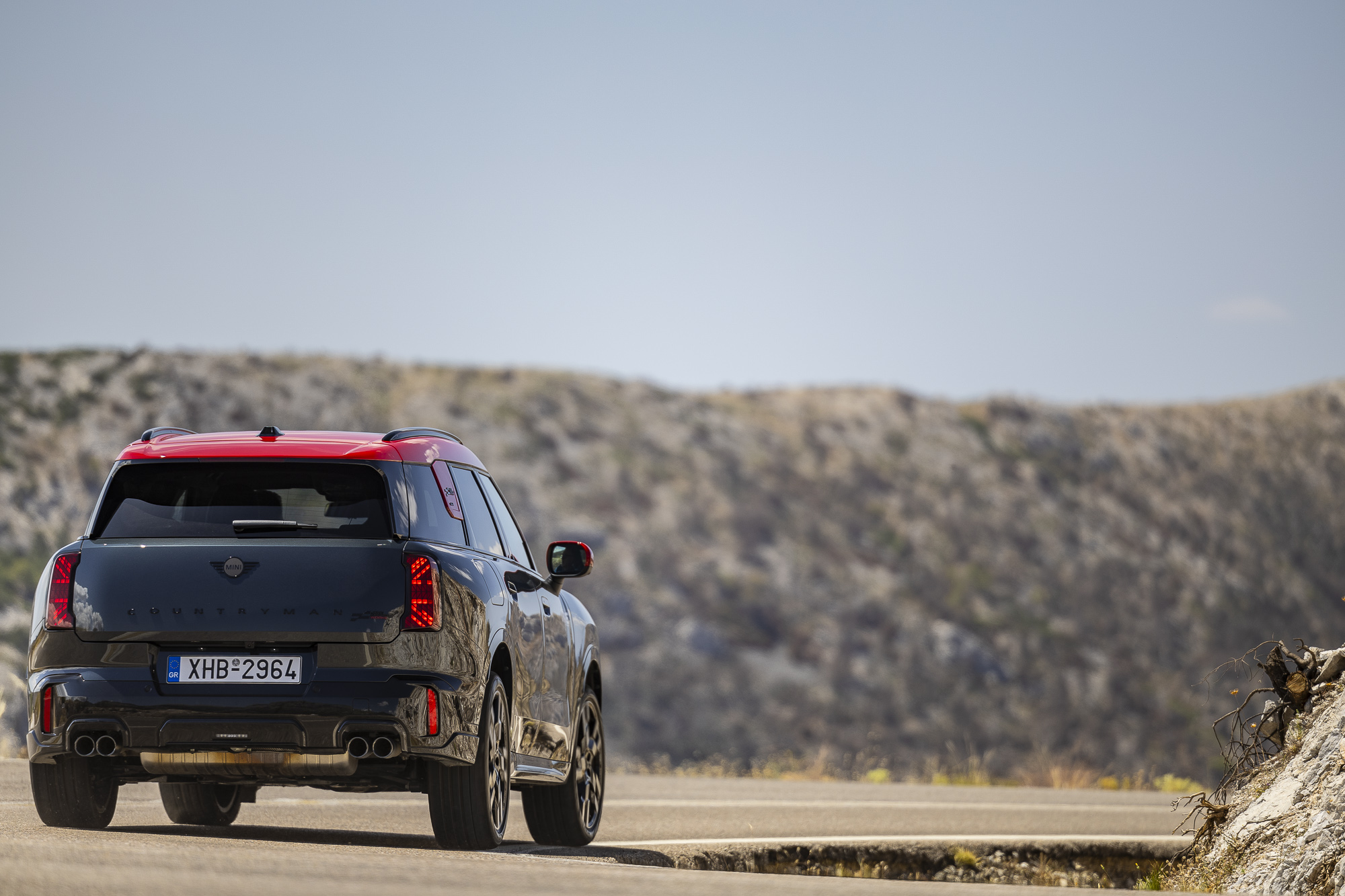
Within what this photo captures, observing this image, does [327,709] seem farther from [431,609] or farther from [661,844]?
[661,844]

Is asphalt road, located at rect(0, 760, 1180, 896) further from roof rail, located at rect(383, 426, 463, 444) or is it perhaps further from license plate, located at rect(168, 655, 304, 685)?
roof rail, located at rect(383, 426, 463, 444)

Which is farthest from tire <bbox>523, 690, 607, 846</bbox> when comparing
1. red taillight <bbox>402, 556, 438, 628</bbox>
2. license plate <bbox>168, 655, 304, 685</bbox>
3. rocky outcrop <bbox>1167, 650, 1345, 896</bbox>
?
rocky outcrop <bbox>1167, 650, 1345, 896</bbox>

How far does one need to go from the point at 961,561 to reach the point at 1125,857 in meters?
42.6

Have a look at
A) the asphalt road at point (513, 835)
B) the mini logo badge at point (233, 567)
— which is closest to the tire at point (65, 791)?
the asphalt road at point (513, 835)

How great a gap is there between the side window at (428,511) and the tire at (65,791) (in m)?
2.08

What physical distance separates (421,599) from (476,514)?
1345 mm

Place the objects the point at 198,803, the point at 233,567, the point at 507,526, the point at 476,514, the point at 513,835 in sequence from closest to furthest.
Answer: the point at 233,567
the point at 476,514
the point at 507,526
the point at 198,803
the point at 513,835

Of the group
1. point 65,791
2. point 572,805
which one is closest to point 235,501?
point 65,791

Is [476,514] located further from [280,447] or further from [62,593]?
[62,593]

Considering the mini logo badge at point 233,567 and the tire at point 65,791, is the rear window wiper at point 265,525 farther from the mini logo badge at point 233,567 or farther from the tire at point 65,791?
the tire at point 65,791

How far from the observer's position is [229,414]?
165 ft

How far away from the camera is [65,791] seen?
27.4 feet

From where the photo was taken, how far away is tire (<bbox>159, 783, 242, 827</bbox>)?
403 inches

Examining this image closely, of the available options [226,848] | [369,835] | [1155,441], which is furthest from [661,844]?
[1155,441]
